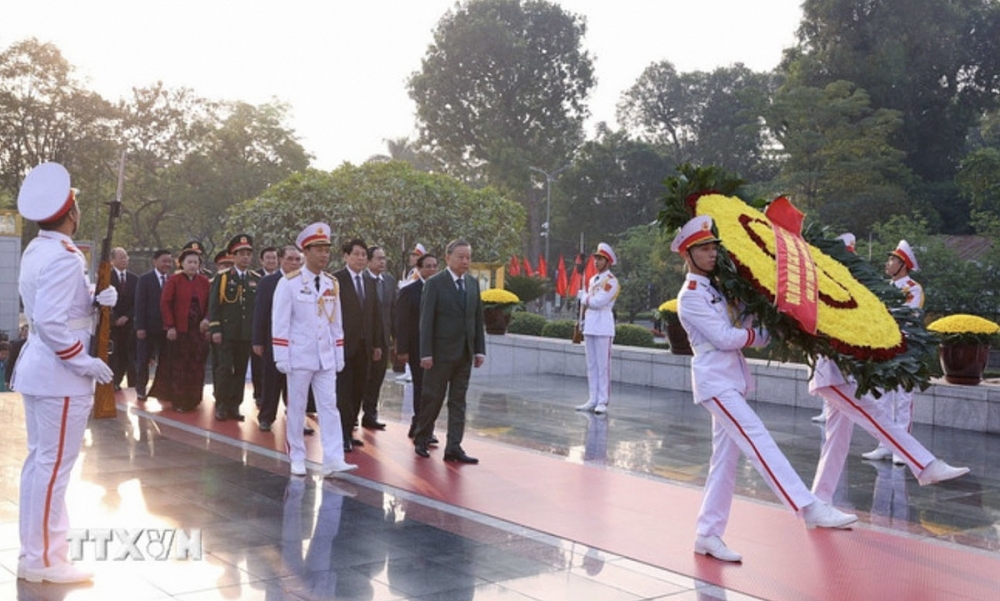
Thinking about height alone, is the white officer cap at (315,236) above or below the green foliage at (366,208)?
below

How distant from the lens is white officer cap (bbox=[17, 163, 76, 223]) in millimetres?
5055

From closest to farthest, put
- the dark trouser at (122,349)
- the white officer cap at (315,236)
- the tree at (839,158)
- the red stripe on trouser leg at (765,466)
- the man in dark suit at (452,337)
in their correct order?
the red stripe on trouser leg at (765,466)
the white officer cap at (315,236)
the man in dark suit at (452,337)
the dark trouser at (122,349)
the tree at (839,158)

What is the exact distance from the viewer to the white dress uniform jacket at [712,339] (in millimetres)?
5613

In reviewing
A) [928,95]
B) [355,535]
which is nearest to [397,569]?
[355,535]

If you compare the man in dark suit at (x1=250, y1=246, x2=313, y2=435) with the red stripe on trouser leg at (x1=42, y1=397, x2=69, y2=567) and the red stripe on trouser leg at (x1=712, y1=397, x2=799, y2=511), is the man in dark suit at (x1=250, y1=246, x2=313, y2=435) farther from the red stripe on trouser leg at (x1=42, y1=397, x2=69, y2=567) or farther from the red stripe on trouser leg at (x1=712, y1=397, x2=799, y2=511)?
the red stripe on trouser leg at (x1=712, y1=397, x2=799, y2=511)

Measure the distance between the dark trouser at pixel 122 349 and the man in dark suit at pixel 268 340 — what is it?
10.1ft

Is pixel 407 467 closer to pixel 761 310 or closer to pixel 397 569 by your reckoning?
pixel 397 569

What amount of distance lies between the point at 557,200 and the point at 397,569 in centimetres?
4915

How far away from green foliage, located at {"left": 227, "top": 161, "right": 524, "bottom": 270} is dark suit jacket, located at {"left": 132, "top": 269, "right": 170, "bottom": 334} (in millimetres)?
18366

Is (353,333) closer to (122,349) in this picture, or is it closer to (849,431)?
(849,431)

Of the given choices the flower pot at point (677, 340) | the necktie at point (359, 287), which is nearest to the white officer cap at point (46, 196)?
the necktie at point (359, 287)

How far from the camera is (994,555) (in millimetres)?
6055

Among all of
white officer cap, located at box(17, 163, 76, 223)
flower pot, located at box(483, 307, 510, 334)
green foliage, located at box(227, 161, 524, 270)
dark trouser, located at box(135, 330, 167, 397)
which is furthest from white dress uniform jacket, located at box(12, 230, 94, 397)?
green foliage, located at box(227, 161, 524, 270)

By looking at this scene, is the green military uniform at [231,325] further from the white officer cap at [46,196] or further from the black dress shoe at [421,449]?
the white officer cap at [46,196]
